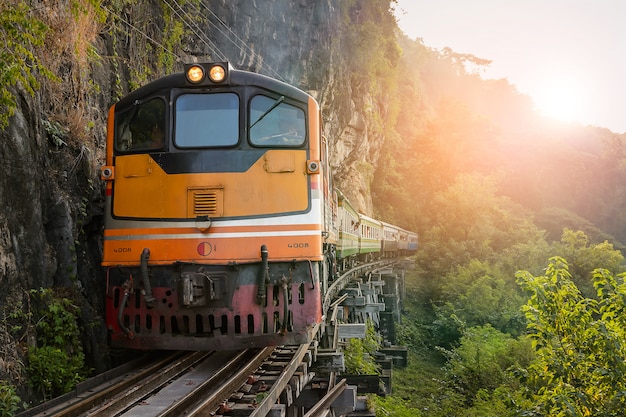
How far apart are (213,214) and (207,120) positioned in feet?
3.87

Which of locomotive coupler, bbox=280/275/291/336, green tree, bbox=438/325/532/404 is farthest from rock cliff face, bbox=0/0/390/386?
green tree, bbox=438/325/532/404

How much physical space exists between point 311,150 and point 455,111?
2176 inches

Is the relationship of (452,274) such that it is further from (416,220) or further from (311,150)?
(311,150)

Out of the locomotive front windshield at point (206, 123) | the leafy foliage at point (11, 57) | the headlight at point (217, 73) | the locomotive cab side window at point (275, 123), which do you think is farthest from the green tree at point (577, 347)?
the leafy foliage at point (11, 57)

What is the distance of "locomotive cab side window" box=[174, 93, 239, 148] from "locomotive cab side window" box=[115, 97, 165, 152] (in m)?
0.24

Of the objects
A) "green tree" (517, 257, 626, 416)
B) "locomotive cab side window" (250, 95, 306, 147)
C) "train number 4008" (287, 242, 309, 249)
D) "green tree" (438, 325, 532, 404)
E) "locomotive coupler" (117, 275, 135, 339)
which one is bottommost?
"green tree" (438, 325, 532, 404)

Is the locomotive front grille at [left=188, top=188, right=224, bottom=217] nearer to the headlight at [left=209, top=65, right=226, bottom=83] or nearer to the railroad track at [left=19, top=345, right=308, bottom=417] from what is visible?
the headlight at [left=209, top=65, right=226, bottom=83]

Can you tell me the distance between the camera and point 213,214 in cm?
601

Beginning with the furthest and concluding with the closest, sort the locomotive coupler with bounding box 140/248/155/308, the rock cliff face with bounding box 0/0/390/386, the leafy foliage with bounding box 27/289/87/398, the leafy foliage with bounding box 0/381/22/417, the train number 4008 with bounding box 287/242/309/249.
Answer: the rock cliff face with bounding box 0/0/390/386
the train number 4008 with bounding box 287/242/309/249
the leafy foliage with bounding box 27/289/87/398
the locomotive coupler with bounding box 140/248/155/308
the leafy foliage with bounding box 0/381/22/417

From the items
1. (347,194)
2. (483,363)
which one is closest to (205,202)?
(483,363)

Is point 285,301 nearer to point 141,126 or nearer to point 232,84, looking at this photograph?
point 232,84

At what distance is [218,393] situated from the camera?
4719 millimetres

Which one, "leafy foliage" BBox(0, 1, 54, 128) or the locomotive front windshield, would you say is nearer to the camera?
"leafy foliage" BBox(0, 1, 54, 128)

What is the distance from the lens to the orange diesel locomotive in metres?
5.83
